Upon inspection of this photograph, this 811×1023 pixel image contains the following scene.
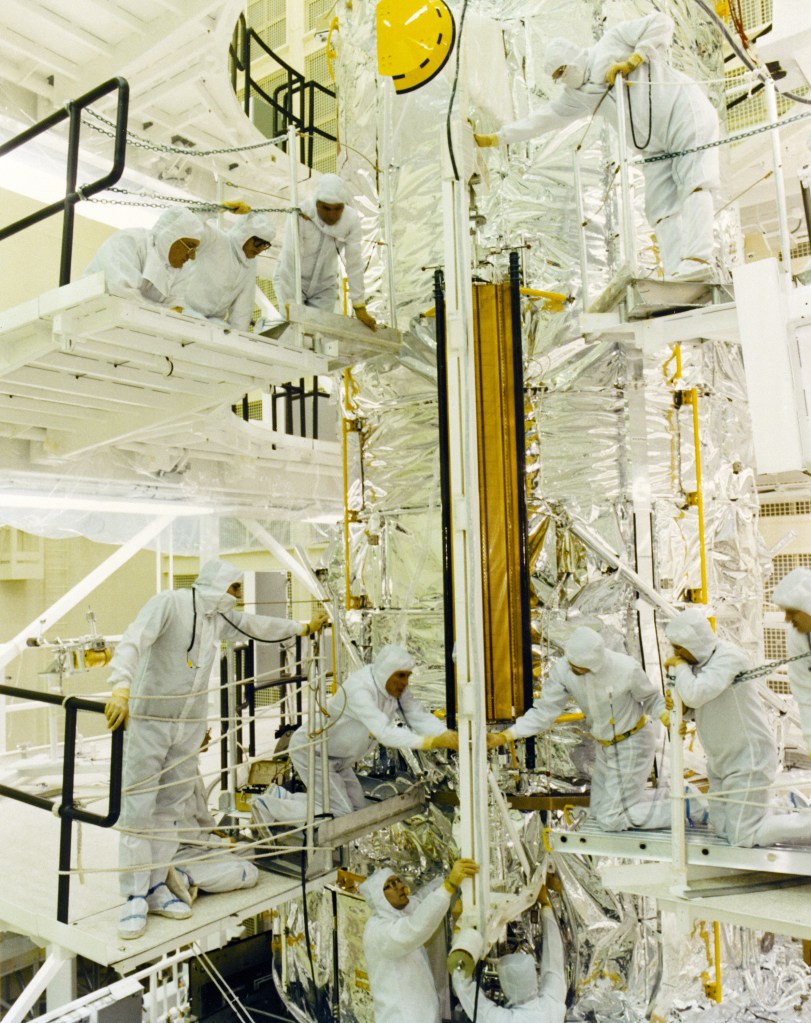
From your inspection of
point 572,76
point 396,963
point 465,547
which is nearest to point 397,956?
point 396,963

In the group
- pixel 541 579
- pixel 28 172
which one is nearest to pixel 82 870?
pixel 541 579

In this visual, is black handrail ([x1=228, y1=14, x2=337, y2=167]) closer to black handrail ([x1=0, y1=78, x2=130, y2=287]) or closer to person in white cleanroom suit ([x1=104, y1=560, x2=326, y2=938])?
black handrail ([x1=0, y1=78, x2=130, y2=287])

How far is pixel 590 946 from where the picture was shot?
4777 mm

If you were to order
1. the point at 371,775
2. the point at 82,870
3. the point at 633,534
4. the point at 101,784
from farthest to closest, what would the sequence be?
the point at 101,784
the point at 371,775
the point at 633,534
the point at 82,870

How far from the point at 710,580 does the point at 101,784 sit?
432 centimetres

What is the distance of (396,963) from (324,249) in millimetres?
3963

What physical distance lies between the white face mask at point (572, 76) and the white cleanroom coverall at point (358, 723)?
3080 millimetres

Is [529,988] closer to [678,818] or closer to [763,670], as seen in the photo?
[678,818]

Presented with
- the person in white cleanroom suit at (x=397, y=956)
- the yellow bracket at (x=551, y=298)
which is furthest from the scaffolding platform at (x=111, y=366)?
the person in white cleanroom suit at (x=397, y=956)

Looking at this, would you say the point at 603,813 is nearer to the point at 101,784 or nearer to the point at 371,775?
the point at 371,775

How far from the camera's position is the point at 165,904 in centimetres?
386

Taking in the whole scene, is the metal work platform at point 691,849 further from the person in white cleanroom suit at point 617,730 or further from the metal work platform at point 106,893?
the metal work platform at point 106,893

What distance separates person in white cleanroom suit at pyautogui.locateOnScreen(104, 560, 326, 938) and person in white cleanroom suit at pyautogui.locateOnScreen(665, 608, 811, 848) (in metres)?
1.88

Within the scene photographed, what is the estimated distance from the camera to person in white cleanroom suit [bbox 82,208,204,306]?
12.8ft
